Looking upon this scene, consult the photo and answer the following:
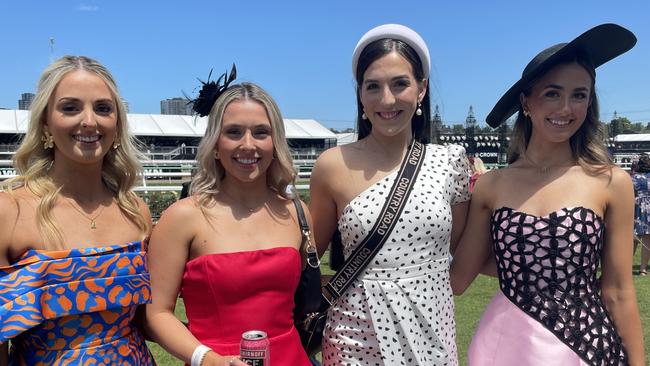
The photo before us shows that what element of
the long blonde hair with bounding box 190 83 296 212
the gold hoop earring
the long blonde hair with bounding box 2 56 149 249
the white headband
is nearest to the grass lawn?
the long blonde hair with bounding box 2 56 149 249

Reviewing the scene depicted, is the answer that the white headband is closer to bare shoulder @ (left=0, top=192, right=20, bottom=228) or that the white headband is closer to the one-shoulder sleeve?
the one-shoulder sleeve

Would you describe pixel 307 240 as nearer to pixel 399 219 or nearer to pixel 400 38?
pixel 399 219

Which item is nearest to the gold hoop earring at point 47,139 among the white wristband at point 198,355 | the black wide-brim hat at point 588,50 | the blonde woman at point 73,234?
the blonde woman at point 73,234

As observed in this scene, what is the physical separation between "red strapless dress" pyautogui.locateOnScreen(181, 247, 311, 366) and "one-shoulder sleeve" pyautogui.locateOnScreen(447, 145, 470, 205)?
0.92 meters

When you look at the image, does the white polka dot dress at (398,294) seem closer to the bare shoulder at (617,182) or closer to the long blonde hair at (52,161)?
the bare shoulder at (617,182)

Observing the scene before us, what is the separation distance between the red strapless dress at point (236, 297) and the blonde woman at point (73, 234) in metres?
0.22

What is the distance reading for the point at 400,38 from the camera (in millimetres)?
2637

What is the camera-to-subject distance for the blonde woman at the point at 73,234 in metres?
2.06

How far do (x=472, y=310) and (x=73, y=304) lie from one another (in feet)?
17.5

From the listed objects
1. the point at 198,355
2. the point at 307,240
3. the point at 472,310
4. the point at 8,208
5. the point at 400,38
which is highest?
the point at 400,38

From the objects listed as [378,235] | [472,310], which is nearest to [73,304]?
[378,235]

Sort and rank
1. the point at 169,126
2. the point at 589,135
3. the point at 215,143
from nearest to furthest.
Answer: the point at 215,143
the point at 589,135
the point at 169,126
